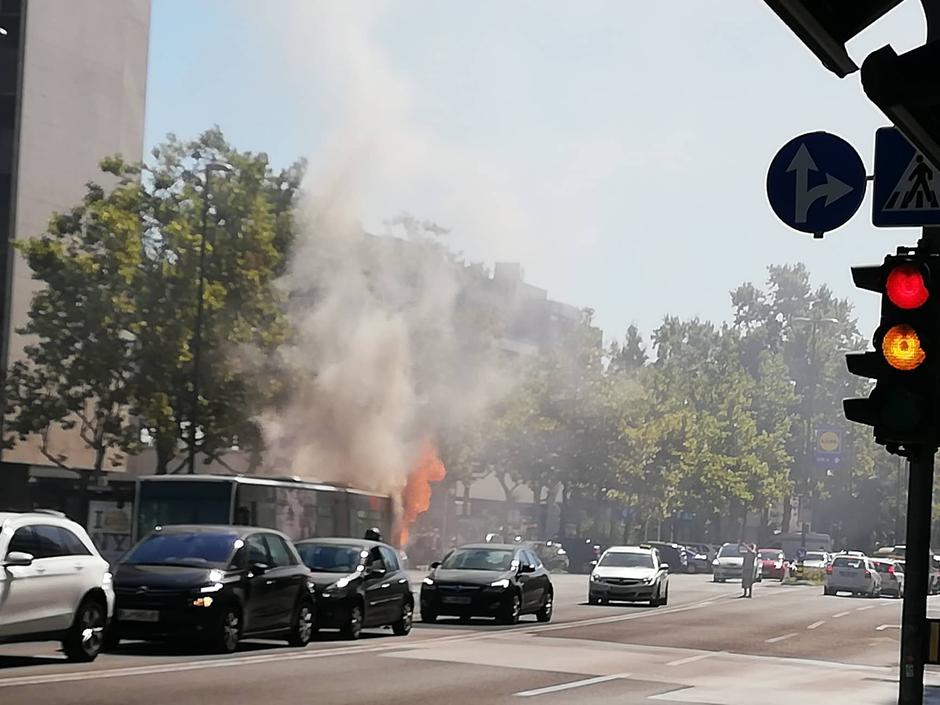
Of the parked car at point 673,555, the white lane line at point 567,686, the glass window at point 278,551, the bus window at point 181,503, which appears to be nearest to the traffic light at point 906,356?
the white lane line at point 567,686

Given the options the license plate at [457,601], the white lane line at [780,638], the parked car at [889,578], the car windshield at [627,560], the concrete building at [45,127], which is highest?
the concrete building at [45,127]

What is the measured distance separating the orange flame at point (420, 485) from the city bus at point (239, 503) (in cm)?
1782

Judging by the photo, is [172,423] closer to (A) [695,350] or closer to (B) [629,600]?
(B) [629,600]

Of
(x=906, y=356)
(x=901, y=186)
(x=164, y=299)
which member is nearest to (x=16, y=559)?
(x=901, y=186)

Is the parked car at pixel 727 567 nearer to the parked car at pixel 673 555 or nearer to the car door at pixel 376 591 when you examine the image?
the parked car at pixel 673 555

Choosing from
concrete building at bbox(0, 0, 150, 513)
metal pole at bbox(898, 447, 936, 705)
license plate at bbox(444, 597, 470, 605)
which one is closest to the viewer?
metal pole at bbox(898, 447, 936, 705)

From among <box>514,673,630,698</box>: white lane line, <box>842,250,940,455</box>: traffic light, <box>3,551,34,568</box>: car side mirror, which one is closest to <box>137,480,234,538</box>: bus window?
<box>514,673,630,698</box>: white lane line

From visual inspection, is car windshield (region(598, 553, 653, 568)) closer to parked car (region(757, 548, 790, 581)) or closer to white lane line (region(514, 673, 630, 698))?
white lane line (region(514, 673, 630, 698))

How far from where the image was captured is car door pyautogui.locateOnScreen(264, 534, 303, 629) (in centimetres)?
2100

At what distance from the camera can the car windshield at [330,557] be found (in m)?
24.7

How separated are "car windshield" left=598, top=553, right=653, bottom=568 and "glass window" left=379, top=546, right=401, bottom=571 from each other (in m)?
15.6

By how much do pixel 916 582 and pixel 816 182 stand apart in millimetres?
3724

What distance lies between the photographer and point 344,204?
54.8 m

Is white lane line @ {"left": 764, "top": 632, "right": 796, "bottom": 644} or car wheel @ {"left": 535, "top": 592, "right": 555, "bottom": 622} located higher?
car wheel @ {"left": 535, "top": 592, "right": 555, "bottom": 622}
